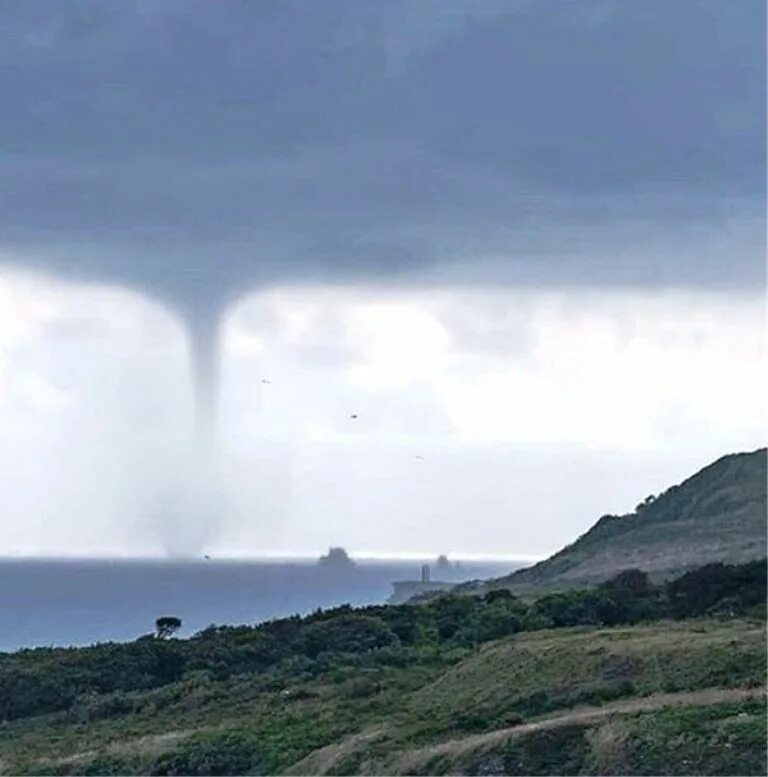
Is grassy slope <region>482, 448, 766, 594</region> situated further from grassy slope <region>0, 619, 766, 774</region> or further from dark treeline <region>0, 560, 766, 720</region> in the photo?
grassy slope <region>0, 619, 766, 774</region>

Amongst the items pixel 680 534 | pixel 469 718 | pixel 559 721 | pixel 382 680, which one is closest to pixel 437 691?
pixel 382 680

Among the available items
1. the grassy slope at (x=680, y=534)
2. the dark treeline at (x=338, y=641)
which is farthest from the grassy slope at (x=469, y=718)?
the grassy slope at (x=680, y=534)

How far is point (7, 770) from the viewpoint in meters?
34.3

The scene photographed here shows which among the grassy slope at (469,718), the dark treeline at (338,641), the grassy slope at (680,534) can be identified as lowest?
the grassy slope at (469,718)

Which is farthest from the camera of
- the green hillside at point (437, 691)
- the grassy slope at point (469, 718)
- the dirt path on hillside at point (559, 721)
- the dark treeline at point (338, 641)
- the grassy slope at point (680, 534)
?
the grassy slope at point (680, 534)

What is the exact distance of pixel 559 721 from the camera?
3028 centimetres

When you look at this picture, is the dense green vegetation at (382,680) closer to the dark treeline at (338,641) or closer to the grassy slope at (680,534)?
the dark treeline at (338,641)

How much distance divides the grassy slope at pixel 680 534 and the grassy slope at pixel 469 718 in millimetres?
21454

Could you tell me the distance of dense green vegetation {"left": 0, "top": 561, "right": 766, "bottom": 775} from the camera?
32.6m

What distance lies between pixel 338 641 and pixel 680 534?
30567 millimetres

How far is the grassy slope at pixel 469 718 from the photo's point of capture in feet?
92.2

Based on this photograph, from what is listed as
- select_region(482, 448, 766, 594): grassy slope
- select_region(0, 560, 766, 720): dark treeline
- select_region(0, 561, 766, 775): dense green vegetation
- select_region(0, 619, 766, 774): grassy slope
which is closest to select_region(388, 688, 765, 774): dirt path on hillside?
select_region(0, 619, 766, 774): grassy slope

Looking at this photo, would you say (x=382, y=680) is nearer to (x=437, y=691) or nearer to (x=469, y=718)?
(x=437, y=691)

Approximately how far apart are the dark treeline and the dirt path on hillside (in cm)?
1199
